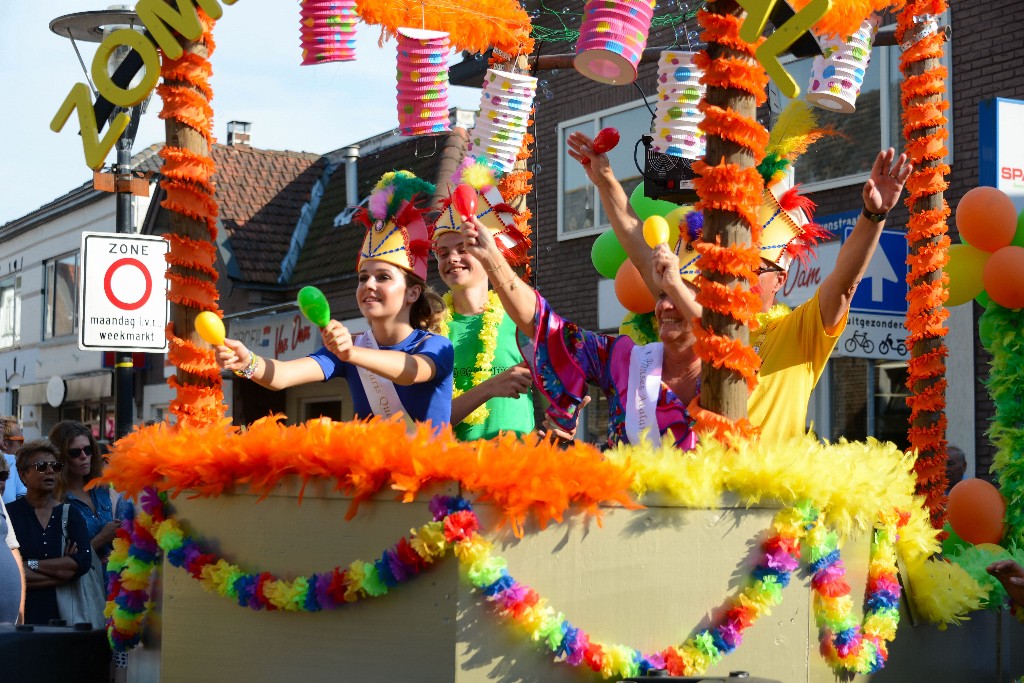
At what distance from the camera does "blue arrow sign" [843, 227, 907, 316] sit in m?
8.29

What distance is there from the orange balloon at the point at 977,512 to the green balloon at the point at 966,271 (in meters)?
0.90

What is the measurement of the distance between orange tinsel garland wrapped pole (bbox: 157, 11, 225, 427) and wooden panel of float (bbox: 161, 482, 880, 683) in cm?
72

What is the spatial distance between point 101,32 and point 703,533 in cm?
574

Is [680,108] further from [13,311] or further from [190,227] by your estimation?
[13,311]

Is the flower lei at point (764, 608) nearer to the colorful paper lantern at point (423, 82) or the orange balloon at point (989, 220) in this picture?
the orange balloon at point (989, 220)

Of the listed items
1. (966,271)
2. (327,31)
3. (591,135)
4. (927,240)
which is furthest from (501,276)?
(591,135)

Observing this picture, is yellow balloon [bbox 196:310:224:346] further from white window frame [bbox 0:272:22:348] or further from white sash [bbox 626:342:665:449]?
white window frame [bbox 0:272:22:348]

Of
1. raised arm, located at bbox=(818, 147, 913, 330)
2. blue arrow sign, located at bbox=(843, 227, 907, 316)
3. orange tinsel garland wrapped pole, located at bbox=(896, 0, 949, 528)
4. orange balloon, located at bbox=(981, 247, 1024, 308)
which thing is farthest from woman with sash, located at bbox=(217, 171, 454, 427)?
blue arrow sign, located at bbox=(843, 227, 907, 316)

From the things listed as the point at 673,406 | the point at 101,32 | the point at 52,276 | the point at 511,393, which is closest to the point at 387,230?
the point at 511,393

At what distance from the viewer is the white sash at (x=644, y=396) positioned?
3762 mm

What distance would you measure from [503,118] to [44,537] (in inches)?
112

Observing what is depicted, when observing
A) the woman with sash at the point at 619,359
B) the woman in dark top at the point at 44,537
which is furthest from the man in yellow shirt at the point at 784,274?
the woman in dark top at the point at 44,537

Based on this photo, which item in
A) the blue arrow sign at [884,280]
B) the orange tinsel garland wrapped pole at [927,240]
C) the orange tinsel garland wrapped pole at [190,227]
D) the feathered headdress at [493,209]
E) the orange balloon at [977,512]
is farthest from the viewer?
the blue arrow sign at [884,280]

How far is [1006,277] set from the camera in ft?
17.0
